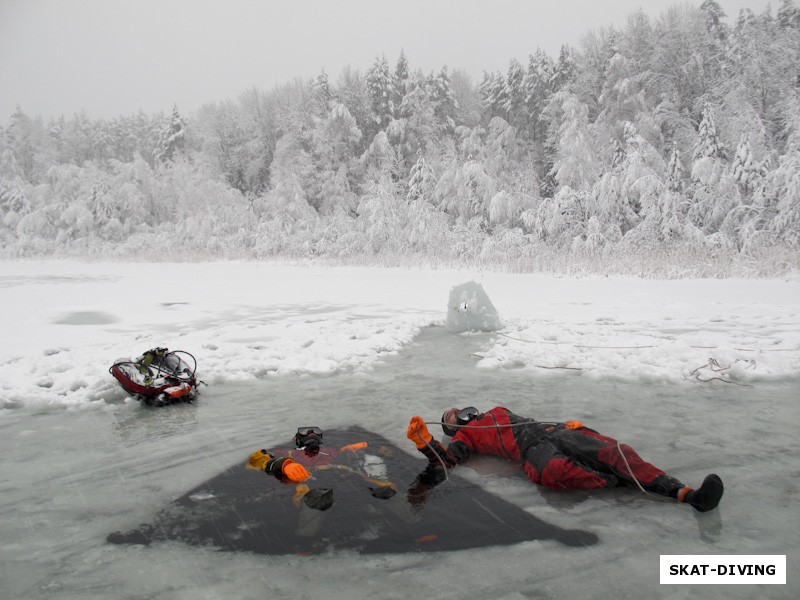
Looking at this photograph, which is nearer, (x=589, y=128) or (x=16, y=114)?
(x=589, y=128)

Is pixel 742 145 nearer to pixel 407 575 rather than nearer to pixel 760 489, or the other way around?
pixel 760 489

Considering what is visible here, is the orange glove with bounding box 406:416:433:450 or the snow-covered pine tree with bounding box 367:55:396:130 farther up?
the snow-covered pine tree with bounding box 367:55:396:130

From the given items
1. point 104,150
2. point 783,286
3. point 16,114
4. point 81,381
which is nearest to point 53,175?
point 104,150

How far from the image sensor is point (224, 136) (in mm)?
38125

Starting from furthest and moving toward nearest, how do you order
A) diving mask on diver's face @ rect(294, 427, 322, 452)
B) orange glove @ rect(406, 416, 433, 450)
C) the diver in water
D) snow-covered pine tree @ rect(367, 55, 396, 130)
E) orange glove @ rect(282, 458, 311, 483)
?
snow-covered pine tree @ rect(367, 55, 396, 130) → diving mask on diver's face @ rect(294, 427, 322, 452) → orange glove @ rect(406, 416, 433, 450) → orange glove @ rect(282, 458, 311, 483) → the diver in water

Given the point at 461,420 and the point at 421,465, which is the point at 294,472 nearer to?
the point at 421,465

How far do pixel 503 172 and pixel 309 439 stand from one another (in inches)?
992

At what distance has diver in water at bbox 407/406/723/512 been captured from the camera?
2.85 meters

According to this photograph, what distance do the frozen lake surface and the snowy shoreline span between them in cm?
40

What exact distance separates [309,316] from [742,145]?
16.8 metres

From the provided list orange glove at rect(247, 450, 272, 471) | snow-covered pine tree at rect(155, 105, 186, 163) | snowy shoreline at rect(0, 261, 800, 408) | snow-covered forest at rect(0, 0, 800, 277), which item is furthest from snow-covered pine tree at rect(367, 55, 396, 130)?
orange glove at rect(247, 450, 272, 471)

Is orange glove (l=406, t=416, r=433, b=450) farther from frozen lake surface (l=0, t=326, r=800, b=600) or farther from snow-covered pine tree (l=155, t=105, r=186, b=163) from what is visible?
snow-covered pine tree (l=155, t=105, r=186, b=163)

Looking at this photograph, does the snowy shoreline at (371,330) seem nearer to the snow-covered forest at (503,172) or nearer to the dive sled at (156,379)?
the dive sled at (156,379)

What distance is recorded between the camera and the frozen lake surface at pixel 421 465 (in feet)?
7.27
